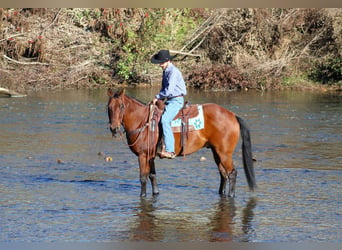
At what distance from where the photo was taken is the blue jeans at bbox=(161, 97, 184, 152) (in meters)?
11.1

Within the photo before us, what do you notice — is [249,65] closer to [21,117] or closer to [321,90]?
[321,90]

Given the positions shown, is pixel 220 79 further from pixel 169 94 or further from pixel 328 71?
pixel 169 94

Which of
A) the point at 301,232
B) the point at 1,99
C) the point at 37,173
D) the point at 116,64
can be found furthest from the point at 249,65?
the point at 301,232

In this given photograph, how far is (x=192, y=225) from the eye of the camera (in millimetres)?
9414

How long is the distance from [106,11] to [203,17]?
4357 mm

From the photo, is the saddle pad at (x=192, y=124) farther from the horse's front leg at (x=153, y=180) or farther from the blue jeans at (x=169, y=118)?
the horse's front leg at (x=153, y=180)

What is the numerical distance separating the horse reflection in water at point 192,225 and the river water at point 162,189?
1cm

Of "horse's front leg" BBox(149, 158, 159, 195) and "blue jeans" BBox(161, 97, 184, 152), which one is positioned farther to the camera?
"horse's front leg" BBox(149, 158, 159, 195)

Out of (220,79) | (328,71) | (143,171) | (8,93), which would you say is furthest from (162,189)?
(328,71)

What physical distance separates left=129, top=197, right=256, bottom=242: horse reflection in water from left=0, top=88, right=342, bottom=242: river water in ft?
0.04

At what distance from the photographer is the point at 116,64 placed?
29375mm

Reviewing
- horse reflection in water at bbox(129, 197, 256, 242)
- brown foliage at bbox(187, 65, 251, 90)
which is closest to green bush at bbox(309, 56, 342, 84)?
brown foliage at bbox(187, 65, 251, 90)

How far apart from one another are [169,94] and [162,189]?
165 centimetres

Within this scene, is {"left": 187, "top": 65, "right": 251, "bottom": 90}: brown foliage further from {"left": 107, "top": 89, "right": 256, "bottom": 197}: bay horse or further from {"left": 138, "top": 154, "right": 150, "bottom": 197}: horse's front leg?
A: {"left": 138, "top": 154, "right": 150, "bottom": 197}: horse's front leg
